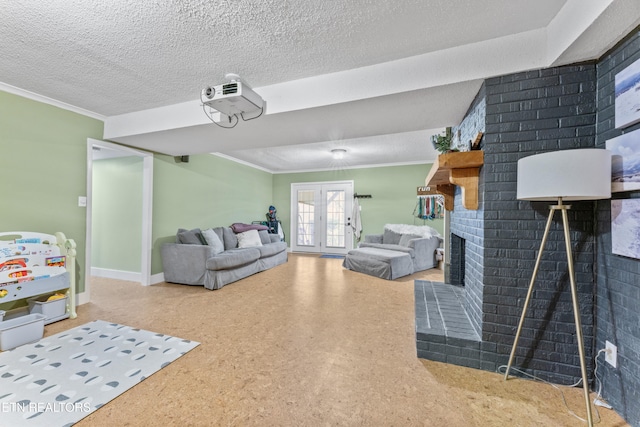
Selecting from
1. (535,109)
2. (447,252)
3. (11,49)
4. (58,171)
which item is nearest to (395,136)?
(447,252)

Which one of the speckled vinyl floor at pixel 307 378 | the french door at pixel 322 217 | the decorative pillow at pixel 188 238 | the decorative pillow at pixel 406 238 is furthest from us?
the french door at pixel 322 217

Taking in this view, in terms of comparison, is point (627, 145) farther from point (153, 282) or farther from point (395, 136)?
point (153, 282)

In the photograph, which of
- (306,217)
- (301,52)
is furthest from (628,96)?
(306,217)

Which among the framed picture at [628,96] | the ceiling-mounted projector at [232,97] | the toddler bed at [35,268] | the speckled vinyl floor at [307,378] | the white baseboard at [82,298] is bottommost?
the speckled vinyl floor at [307,378]

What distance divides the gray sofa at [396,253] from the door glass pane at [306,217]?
2.00 m

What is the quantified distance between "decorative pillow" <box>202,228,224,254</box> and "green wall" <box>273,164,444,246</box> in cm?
347

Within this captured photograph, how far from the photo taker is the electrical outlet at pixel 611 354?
1430mm

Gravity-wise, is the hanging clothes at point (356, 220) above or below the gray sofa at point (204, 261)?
above

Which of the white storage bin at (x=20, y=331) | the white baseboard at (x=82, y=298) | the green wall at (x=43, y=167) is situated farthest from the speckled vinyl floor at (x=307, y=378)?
the green wall at (x=43, y=167)

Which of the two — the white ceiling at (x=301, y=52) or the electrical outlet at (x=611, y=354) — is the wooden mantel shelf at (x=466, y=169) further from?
the electrical outlet at (x=611, y=354)

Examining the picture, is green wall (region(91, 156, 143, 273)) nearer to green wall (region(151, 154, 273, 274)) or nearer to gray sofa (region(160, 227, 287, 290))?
green wall (region(151, 154, 273, 274))

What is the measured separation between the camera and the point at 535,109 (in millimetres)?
1709

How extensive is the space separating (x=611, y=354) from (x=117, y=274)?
5777mm

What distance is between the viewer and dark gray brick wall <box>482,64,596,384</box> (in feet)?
5.30
